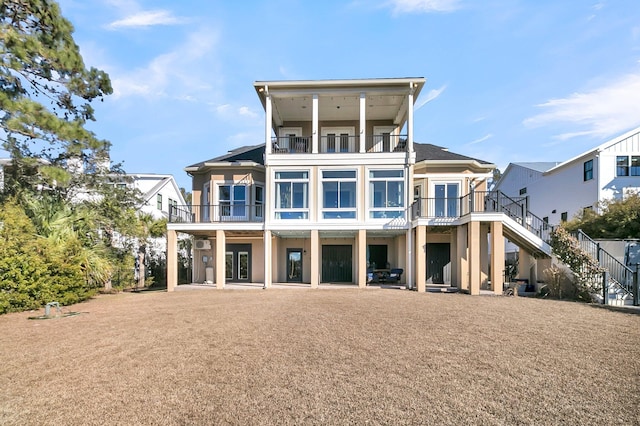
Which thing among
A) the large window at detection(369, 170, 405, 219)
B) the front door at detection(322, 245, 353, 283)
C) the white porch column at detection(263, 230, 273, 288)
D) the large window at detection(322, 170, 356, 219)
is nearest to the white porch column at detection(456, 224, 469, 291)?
the large window at detection(369, 170, 405, 219)

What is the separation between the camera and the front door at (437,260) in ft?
65.5

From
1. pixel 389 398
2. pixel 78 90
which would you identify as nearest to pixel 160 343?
pixel 389 398

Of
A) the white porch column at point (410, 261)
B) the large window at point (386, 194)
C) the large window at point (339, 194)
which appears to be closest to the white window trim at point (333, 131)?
the large window at point (339, 194)

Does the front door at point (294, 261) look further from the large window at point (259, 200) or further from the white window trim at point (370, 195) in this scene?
the white window trim at point (370, 195)

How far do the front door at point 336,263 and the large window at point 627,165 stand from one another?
16.6 m

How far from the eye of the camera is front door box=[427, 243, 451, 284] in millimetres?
19953

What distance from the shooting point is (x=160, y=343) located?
7086 mm

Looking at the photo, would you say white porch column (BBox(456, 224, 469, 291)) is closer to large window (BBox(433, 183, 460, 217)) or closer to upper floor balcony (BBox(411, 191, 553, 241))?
upper floor balcony (BBox(411, 191, 553, 241))

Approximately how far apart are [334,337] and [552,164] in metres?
30.8

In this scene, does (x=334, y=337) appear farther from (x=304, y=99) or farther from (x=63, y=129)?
(x=304, y=99)

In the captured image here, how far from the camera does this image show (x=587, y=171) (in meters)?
22.1

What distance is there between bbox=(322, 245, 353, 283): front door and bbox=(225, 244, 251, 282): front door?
4.58 meters

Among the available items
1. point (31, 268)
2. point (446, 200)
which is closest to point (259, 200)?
point (446, 200)

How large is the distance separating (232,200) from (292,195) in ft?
12.9
